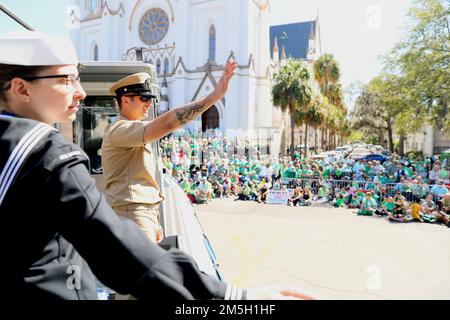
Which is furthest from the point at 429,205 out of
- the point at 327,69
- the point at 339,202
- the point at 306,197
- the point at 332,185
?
the point at 327,69

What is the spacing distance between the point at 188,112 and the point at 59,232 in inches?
53.0

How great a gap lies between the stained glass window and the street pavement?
107ft

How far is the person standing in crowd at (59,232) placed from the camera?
918 millimetres

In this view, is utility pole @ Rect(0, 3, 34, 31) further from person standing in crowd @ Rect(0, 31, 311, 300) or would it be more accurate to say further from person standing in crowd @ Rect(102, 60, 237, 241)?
person standing in crowd @ Rect(0, 31, 311, 300)

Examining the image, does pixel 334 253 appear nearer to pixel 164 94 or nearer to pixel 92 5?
pixel 164 94

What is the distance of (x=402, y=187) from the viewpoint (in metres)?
12.5

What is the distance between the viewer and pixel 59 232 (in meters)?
0.96

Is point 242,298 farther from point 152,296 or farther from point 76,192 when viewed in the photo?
point 76,192

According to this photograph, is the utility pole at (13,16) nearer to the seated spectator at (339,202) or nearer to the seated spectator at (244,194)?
the seated spectator at (339,202)

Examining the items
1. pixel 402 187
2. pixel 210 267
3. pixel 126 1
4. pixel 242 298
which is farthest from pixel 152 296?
pixel 126 1

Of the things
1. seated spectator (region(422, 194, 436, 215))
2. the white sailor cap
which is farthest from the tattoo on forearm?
seated spectator (region(422, 194, 436, 215))

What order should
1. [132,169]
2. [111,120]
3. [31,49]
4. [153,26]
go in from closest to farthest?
[31,49], [132,169], [111,120], [153,26]

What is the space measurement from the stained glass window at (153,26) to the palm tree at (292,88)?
55.1ft
